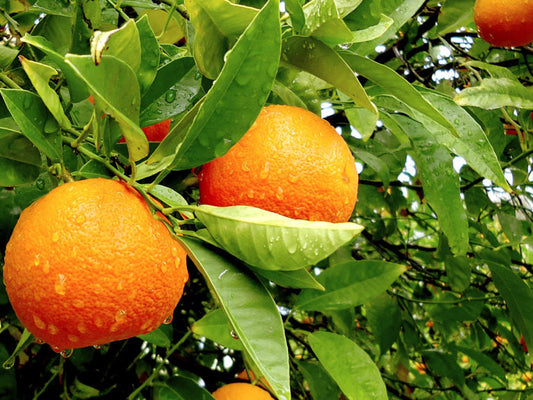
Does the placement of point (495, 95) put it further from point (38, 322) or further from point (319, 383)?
point (38, 322)

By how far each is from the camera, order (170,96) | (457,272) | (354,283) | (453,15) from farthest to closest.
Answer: (457,272) < (453,15) < (354,283) < (170,96)

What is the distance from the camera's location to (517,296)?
127cm

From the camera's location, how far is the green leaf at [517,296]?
4.09 feet

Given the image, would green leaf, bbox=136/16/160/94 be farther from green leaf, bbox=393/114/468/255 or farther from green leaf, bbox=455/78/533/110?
green leaf, bbox=455/78/533/110

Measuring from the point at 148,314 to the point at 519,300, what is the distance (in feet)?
3.41

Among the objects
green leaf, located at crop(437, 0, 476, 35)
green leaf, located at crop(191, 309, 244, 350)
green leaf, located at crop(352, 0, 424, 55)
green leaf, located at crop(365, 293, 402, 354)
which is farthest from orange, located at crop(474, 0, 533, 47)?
green leaf, located at crop(191, 309, 244, 350)

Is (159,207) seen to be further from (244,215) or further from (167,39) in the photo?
(167,39)

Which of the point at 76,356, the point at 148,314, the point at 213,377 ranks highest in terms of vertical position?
the point at 148,314

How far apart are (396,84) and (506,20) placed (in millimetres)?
828

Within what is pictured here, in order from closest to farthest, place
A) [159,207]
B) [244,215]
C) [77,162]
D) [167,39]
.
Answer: [244,215], [159,207], [77,162], [167,39]

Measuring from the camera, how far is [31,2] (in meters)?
0.89

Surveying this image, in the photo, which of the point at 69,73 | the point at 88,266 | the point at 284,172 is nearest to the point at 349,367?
the point at 284,172

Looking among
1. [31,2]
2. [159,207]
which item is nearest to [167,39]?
[31,2]

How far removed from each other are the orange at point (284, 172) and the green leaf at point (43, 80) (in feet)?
0.63
